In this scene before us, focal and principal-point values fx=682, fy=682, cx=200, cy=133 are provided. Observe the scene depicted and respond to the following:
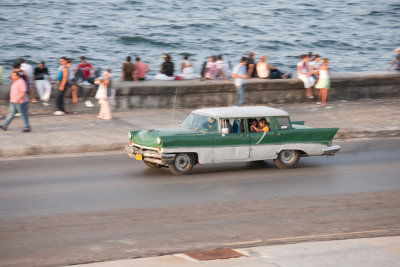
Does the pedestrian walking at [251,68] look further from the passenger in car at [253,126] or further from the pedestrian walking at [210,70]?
the passenger in car at [253,126]

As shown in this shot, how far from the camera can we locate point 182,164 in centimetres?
1445

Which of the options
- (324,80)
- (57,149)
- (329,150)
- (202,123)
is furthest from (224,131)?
(324,80)

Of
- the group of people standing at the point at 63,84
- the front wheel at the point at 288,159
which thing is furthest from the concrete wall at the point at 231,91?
the front wheel at the point at 288,159

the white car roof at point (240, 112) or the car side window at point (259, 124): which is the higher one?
the white car roof at point (240, 112)

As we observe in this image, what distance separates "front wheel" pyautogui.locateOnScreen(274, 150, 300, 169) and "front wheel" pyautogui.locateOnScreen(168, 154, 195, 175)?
209cm

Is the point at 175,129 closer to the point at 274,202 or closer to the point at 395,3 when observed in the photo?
the point at 274,202

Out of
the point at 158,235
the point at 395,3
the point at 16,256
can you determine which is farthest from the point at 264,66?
the point at 395,3

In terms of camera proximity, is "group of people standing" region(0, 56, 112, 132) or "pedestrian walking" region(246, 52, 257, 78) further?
"pedestrian walking" region(246, 52, 257, 78)

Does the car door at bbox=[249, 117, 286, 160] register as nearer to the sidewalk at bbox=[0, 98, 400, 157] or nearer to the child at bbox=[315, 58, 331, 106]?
the sidewalk at bbox=[0, 98, 400, 157]

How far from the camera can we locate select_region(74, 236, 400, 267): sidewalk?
9.23 metres

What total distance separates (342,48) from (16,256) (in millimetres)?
57613

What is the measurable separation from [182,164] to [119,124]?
18.3ft

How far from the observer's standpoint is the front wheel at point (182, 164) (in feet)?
47.1

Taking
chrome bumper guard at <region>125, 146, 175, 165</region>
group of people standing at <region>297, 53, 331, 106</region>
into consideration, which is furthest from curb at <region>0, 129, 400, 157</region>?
group of people standing at <region>297, 53, 331, 106</region>
